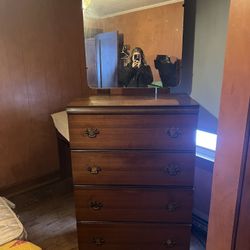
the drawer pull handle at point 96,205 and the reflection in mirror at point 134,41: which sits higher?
the reflection in mirror at point 134,41

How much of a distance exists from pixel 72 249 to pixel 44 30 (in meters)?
1.72

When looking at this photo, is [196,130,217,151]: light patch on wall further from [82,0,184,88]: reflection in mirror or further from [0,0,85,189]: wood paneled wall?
[0,0,85,189]: wood paneled wall

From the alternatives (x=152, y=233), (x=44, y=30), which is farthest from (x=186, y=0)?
(x=152, y=233)

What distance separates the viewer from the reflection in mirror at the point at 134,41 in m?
1.41

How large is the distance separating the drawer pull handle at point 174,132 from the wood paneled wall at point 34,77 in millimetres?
1268

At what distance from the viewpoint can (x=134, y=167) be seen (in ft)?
4.00

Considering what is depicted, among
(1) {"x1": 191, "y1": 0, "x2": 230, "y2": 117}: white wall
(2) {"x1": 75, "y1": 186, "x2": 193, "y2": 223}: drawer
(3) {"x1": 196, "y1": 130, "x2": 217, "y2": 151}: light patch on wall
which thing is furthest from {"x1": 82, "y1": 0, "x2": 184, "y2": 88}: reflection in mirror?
(2) {"x1": 75, "y1": 186, "x2": 193, "y2": 223}: drawer

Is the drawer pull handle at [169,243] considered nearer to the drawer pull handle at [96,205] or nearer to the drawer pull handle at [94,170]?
the drawer pull handle at [96,205]

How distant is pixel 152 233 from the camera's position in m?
1.33

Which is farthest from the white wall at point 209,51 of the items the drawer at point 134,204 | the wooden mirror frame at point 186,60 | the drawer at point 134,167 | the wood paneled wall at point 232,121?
the wood paneled wall at point 232,121

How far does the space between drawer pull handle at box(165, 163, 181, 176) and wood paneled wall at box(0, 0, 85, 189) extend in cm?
129

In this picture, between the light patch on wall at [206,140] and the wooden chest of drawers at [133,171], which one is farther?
the light patch on wall at [206,140]

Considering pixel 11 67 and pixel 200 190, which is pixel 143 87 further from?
pixel 11 67

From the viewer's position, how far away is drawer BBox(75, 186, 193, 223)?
125cm
